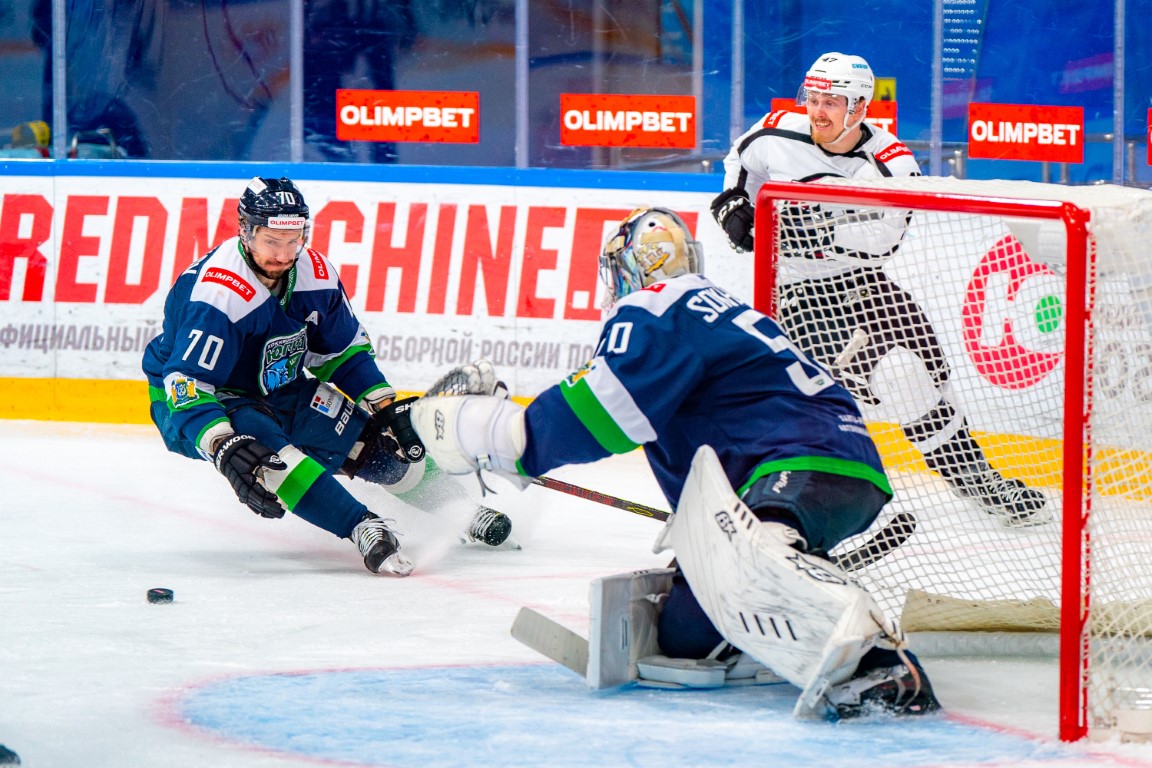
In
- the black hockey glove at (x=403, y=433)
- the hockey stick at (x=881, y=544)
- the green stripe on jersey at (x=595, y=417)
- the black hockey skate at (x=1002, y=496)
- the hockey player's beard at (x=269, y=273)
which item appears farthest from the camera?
the black hockey glove at (x=403, y=433)

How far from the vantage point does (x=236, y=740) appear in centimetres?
217

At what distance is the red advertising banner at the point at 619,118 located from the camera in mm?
6207

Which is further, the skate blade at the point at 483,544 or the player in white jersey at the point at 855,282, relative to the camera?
the skate blade at the point at 483,544

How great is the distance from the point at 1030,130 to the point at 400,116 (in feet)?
8.12

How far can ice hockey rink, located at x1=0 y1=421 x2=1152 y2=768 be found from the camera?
7.00 ft

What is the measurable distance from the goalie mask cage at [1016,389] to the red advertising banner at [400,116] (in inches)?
107

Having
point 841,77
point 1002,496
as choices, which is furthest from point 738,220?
point 1002,496

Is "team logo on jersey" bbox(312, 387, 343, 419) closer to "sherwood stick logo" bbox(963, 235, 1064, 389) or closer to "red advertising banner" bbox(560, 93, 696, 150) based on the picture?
"sherwood stick logo" bbox(963, 235, 1064, 389)

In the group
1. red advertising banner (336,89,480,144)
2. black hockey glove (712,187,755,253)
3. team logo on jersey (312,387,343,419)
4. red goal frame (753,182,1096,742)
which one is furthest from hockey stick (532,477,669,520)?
red advertising banner (336,89,480,144)

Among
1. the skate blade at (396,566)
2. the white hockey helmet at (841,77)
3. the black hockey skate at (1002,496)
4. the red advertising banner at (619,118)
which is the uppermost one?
the red advertising banner at (619,118)

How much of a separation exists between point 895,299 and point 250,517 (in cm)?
175

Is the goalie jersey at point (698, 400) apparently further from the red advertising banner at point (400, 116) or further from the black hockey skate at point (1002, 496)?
the red advertising banner at point (400, 116)

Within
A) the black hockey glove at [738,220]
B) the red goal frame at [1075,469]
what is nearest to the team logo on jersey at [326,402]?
the black hockey glove at [738,220]

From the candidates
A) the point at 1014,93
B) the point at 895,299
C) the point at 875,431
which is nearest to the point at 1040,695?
the point at 875,431
